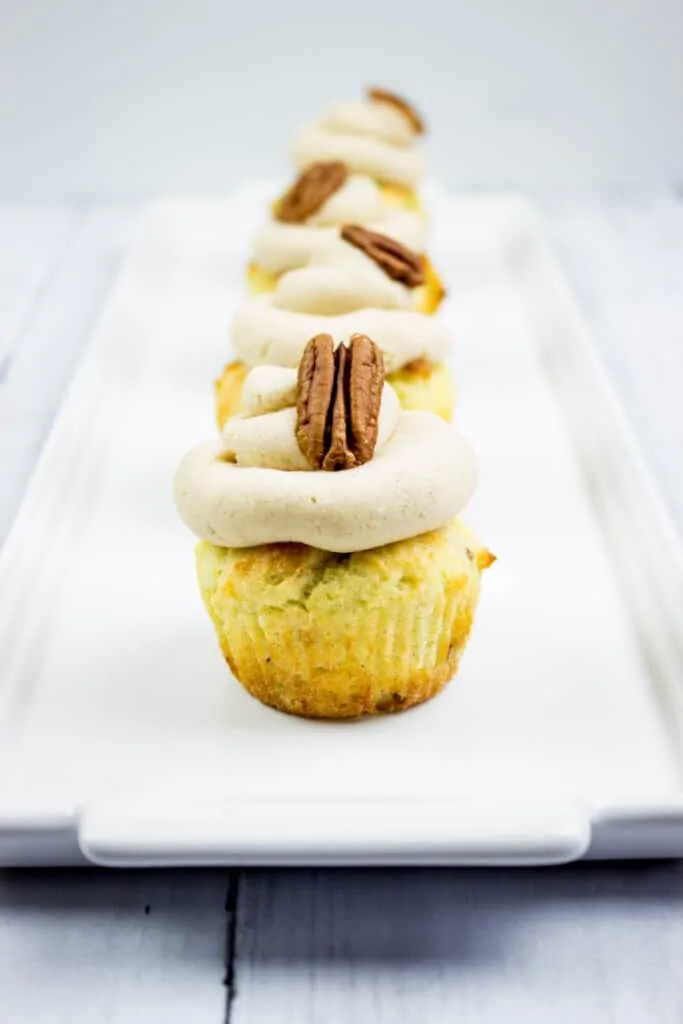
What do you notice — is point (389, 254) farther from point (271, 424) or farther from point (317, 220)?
point (271, 424)

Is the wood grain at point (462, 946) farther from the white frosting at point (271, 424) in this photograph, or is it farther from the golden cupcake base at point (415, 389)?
the golden cupcake base at point (415, 389)

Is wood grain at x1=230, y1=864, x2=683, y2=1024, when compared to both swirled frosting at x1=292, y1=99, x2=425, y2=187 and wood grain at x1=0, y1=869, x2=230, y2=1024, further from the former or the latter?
swirled frosting at x1=292, y1=99, x2=425, y2=187

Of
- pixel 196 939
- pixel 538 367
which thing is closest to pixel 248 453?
pixel 196 939

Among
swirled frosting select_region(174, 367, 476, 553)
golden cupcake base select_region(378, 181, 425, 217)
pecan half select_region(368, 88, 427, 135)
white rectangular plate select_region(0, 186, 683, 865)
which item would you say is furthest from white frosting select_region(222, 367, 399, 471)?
pecan half select_region(368, 88, 427, 135)

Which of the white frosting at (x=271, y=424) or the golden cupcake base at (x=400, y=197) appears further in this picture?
the golden cupcake base at (x=400, y=197)

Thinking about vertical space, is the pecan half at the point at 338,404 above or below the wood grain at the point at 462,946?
above

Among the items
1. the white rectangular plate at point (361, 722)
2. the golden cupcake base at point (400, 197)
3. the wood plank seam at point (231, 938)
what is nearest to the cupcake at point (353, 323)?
the white rectangular plate at point (361, 722)

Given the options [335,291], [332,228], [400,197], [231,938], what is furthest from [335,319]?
[400,197]

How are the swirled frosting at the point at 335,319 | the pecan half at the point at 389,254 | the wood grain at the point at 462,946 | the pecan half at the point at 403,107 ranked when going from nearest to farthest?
the wood grain at the point at 462,946 < the swirled frosting at the point at 335,319 < the pecan half at the point at 389,254 < the pecan half at the point at 403,107
